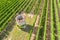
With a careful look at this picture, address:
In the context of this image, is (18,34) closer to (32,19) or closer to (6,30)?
(6,30)

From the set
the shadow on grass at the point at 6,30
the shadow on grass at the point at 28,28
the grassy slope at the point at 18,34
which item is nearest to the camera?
the grassy slope at the point at 18,34

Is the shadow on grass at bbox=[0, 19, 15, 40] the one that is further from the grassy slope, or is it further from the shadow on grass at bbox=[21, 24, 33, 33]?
the shadow on grass at bbox=[21, 24, 33, 33]

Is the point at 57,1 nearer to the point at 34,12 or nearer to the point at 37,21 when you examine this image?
the point at 34,12

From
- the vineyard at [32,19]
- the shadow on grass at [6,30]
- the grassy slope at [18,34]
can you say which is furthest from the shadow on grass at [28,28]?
the shadow on grass at [6,30]

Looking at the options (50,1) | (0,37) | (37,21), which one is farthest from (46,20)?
(50,1)

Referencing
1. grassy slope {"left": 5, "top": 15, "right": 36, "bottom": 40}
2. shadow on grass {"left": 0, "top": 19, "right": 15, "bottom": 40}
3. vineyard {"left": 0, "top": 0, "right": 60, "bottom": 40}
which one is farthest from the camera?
vineyard {"left": 0, "top": 0, "right": 60, "bottom": 40}

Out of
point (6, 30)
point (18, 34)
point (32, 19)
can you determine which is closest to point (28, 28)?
point (18, 34)

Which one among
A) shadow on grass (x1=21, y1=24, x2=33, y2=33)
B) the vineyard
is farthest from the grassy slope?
shadow on grass (x1=21, y1=24, x2=33, y2=33)

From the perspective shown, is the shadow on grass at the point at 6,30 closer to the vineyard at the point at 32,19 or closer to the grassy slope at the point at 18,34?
the vineyard at the point at 32,19
